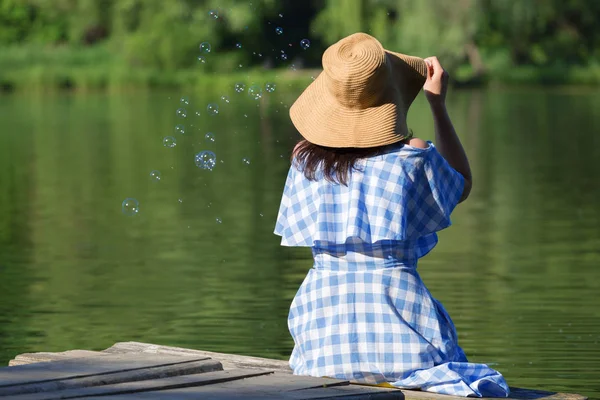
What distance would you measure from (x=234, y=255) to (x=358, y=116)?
7.16 m

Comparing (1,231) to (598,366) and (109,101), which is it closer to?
(598,366)

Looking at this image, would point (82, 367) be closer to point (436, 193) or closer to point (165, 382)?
point (165, 382)

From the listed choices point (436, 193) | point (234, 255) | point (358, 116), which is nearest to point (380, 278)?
point (436, 193)

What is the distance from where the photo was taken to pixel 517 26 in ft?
139

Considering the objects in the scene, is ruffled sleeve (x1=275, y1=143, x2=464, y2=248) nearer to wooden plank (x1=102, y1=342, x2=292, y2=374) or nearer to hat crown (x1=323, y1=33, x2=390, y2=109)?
hat crown (x1=323, y1=33, x2=390, y2=109)

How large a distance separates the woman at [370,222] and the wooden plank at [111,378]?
1.22 feet

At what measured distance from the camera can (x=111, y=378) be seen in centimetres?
418

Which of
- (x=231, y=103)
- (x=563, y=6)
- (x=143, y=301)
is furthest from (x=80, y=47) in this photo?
(x=143, y=301)

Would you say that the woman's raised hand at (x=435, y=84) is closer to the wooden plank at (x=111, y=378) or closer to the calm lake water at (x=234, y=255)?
the wooden plank at (x=111, y=378)

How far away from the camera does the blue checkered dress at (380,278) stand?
444cm

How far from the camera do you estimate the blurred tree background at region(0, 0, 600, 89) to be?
3681 cm

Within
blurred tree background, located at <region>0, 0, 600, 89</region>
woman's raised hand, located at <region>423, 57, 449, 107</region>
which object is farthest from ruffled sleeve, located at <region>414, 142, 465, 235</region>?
blurred tree background, located at <region>0, 0, 600, 89</region>

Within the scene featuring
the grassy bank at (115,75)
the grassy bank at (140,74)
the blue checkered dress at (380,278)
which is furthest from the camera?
the grassy bank at (140,74)

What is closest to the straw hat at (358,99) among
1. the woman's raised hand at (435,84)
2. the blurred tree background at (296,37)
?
the woman's raised hand at (435,84)
